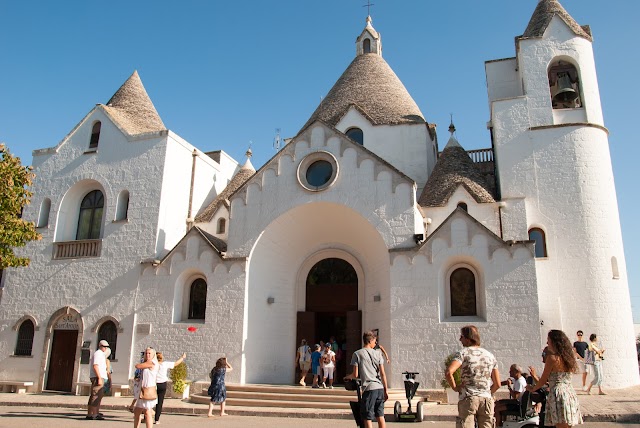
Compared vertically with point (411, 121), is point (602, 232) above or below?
below

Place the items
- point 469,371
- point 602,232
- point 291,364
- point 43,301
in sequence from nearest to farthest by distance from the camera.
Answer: point 469,371
point 602,232
point 291,364
point 43,301

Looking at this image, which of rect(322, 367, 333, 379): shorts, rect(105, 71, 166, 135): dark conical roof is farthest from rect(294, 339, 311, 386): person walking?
rect(105, 71, 166, 135): dark conical roof

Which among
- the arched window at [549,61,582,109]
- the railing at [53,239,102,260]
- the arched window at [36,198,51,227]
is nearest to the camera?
the arched window at [549,61,582,109]

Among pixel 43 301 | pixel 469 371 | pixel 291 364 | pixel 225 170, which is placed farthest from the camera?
pixel 225 170

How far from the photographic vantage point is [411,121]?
22.9 m

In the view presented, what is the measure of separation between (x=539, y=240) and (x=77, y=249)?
17549mm

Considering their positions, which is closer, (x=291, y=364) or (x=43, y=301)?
(x=291, y=364)

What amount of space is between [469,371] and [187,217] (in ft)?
56.0

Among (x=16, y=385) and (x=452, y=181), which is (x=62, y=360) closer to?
(x=16, y=385)

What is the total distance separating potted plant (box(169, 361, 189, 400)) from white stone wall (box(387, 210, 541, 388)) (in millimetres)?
6686

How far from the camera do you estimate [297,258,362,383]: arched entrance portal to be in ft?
63.0

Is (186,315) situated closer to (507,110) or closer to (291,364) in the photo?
(291,364)

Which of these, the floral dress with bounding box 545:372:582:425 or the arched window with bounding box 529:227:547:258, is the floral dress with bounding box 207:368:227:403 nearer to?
the floral dress with bounding box 545:372:582:425

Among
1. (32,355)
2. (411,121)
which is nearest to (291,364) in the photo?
(32,355)
